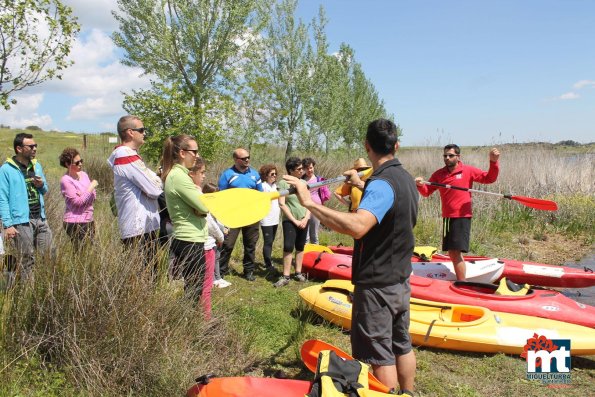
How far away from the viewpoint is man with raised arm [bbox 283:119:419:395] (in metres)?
2.58

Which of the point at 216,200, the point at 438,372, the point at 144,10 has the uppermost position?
the point at 144,10

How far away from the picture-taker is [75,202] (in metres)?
4.88

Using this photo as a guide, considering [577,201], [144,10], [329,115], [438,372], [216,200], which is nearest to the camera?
[216,200]

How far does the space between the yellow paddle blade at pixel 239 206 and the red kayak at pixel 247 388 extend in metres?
1.05

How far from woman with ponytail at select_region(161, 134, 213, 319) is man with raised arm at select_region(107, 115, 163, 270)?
18 centimetres

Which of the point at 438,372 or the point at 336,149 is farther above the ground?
the point at 336,149

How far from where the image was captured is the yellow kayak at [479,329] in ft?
13.3

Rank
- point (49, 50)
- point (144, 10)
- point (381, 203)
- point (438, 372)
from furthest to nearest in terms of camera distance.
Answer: point (144, 10) → point (49, 50) → point (438, 372) → point (381, 203)

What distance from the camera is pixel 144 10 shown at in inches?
611

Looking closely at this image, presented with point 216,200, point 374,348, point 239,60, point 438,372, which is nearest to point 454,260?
point 438,372

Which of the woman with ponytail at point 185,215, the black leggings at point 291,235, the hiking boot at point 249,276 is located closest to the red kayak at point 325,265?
the black leggings at point 291,235

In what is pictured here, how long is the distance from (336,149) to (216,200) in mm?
19170

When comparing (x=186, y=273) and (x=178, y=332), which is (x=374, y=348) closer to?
(x=178, y=332)

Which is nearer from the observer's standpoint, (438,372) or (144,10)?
(438,372)
